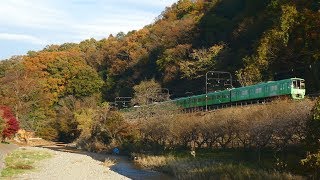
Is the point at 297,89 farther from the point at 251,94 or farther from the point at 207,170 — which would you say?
the point at 207,170

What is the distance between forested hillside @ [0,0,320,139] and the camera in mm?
50000

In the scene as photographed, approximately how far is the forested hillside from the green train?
376 centimetres

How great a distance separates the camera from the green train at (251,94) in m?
42.6

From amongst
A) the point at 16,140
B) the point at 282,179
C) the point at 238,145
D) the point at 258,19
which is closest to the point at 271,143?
the point at 238,145

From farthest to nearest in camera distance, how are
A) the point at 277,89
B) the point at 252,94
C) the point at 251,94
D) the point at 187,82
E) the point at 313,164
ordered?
1. the point at 187,82
2. the point at 251,94
3. the point at 252,94
4. the point at 277,89
5. the point at 313,164

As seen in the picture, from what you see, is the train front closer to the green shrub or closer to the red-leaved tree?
the green shrub

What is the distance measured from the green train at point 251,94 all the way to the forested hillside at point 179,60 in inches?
148

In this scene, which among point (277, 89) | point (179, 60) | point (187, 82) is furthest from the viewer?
point (179, 60)

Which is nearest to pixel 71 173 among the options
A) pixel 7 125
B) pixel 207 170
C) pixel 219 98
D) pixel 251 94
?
pixel 207 170

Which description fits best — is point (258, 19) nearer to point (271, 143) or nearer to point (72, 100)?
point (271, 143)

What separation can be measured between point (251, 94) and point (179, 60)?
31.1 meters

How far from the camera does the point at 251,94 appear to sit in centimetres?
4688

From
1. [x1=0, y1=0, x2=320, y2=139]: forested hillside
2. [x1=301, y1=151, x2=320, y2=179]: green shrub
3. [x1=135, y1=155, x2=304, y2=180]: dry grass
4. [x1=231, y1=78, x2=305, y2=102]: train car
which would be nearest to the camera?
[x1=301, y1=151, x2=320, y2=179]: green shrub

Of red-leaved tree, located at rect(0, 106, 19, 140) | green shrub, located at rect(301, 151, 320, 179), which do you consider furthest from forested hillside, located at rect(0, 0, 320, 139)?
green shrub, located at rect(301, 151, 320, 179)
